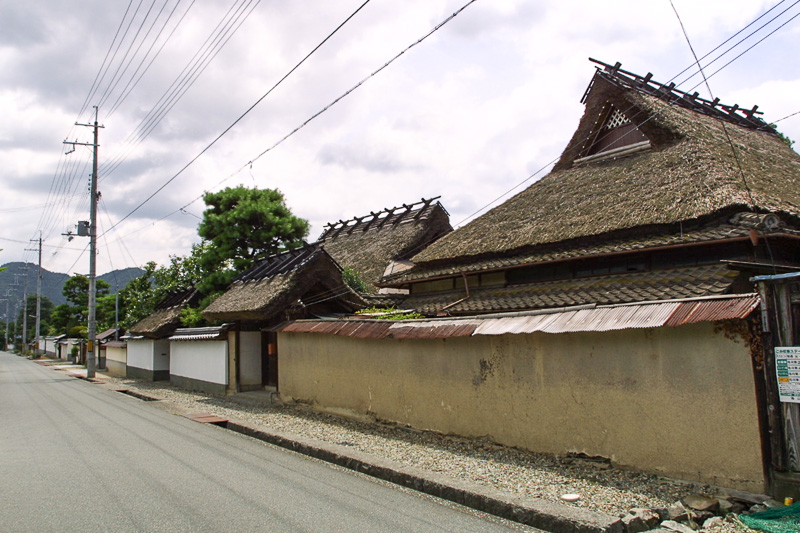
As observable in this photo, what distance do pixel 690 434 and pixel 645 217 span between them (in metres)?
6.11

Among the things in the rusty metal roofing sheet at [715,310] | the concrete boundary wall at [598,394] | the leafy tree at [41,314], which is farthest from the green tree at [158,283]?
the leafy tree at [41,314]

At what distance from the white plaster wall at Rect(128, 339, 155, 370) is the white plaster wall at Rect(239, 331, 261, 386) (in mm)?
10449

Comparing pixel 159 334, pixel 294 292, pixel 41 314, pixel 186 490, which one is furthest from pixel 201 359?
pixel 41 314

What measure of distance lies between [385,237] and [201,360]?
34.5 feet

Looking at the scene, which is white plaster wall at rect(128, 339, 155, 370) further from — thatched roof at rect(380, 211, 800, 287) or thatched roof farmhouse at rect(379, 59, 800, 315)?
thatched roof at rect(380, 211, 800, 287)

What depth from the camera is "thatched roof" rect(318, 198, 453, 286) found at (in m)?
24.8

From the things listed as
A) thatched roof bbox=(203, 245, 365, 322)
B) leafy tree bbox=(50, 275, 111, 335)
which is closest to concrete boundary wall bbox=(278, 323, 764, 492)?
thatched roof bbox=(203, 245, 365, 322)

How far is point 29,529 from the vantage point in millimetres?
5035

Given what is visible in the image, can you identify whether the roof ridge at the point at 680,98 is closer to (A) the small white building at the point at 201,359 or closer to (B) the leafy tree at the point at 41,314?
(A) the small white building at the point at 201,359

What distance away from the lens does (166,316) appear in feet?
82.1

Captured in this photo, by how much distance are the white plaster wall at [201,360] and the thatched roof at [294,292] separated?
1.31m

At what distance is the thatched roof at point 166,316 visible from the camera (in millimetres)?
24391

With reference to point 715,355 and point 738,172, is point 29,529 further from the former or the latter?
point 738,172

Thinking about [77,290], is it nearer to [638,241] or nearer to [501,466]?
[638,241]
